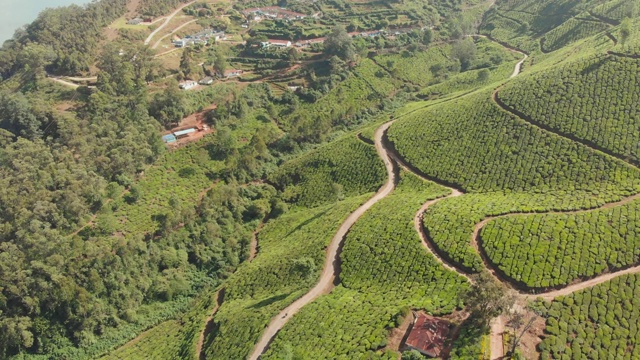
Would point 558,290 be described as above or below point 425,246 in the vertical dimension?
above

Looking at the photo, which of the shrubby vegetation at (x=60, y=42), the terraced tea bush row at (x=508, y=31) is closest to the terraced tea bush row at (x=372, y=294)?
the shrubby vegetation at (x=60, y=42)

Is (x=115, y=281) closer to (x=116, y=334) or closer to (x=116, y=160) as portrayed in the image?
(x=116, y=334)

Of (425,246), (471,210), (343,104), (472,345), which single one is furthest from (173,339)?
(343,104)

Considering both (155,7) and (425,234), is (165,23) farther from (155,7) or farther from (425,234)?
(425,234)

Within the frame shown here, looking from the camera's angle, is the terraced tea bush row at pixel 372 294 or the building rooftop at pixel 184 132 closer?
the terraced tea bush row at pixel 372 294

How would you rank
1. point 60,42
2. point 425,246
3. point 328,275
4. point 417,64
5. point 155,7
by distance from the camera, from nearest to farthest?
point 425,246 → point 328,275 → point 60,42 → point 417,64 → point 155,7

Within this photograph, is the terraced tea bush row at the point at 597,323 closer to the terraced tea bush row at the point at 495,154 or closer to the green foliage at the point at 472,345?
the green foliage at the point at 472,345
